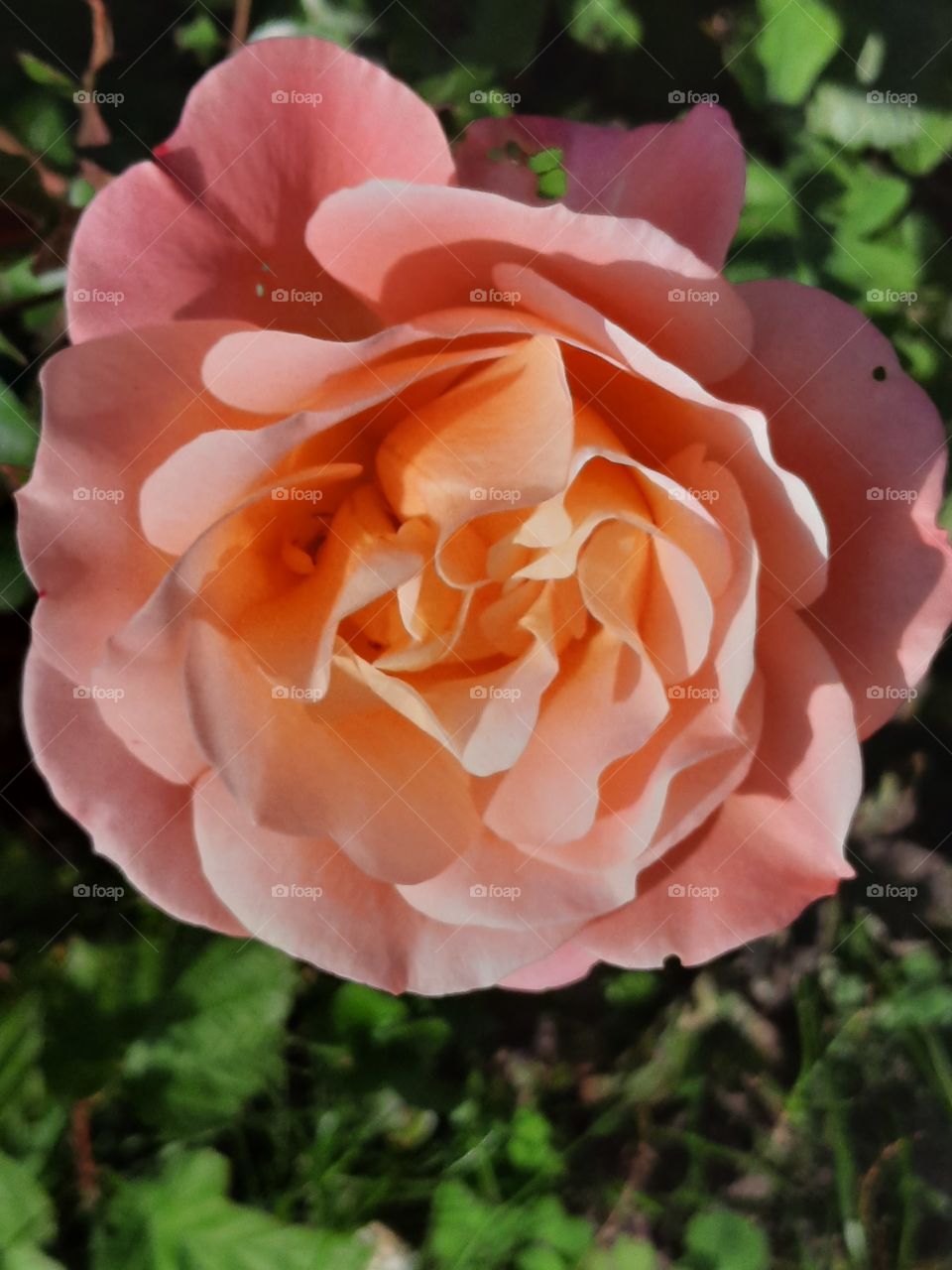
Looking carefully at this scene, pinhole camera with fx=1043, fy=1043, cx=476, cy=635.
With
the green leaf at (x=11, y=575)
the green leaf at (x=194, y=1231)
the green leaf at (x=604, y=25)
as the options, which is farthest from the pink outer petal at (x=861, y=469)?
the green leaf at (x=194, y=1231)

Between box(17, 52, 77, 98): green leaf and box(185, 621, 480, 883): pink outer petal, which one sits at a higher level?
box(17, 52, 77, 98): green leaf

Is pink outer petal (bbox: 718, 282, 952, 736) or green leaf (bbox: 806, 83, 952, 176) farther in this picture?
green leaf (bbox: 806, 83, 952, 176)

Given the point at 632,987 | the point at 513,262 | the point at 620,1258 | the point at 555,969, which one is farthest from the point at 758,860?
the point at 620,1258

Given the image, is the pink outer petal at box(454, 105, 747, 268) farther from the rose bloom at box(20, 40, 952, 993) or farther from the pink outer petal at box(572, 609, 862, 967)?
the pink outer petal at box(572, 609, 862, 967)

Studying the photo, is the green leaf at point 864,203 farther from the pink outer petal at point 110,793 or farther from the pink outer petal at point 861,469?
the pink outer petal at point 110,793

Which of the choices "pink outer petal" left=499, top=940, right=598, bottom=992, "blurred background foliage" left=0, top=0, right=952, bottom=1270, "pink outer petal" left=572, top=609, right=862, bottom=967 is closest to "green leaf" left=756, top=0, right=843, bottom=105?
"blurred background foliage" left=0, top=0, right=952, bottom=1270

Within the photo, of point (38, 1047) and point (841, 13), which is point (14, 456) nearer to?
point (38, 1047)

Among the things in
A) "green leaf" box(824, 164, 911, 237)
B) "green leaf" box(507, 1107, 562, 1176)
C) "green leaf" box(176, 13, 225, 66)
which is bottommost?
"green leaf" box(507, 1107, 562, 1176)

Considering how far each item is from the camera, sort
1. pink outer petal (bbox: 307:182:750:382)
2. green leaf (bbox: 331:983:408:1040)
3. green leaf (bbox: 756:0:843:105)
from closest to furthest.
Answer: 1. pink outer petal (bbox: 307:182:750:382)
2. green leaf (bbox: 756:0:843:105)
3. green leaf (bbox: 331:983:408:1040)

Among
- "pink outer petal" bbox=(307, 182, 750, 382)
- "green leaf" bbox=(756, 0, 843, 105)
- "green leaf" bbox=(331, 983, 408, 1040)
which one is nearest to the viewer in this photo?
"pink outer petal" bbox=(307, 182, 750, 382)
